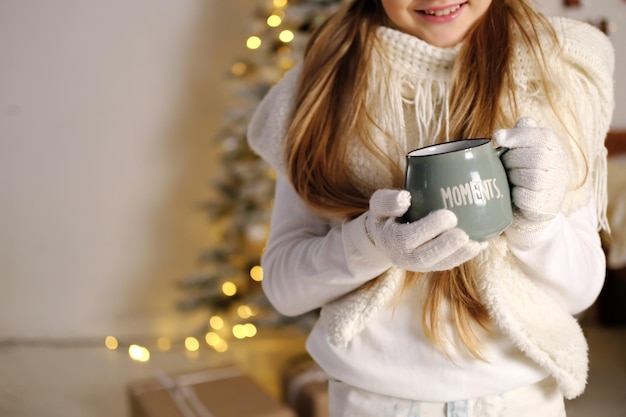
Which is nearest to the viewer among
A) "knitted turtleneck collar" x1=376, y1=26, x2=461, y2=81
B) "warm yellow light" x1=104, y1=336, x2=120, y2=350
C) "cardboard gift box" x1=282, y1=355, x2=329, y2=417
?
"knitted turtleneck collar" x1=376, y1=26, x2=461, y2=81

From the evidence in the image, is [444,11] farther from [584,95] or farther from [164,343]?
[164,343]

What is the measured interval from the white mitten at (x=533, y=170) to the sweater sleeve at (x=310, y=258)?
6.7 inches

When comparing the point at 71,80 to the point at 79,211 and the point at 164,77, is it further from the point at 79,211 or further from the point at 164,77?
the point at 79,211

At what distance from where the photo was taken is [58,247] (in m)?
2.83

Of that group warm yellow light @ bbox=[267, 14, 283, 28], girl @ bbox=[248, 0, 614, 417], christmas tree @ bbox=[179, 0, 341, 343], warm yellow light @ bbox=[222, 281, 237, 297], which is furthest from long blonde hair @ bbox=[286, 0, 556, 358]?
warm yellow light @ bbox=[222, 281, 237, 297]

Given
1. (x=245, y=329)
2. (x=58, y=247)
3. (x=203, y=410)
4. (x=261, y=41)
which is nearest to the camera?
(x=203, y=410)

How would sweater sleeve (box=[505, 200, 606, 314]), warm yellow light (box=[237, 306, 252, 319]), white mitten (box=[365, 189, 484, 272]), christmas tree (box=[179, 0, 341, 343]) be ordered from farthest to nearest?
warm yellow light (box=[237, 306, 252, 319])
christmas tree (box=[179, 0, 341, 343])
sweater sleeve (box=[505, 200, 606, 314])
white mitten (box=[365, 189, 484, 272])

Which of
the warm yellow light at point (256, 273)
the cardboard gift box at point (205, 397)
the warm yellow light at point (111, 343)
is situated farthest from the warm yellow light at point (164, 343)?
the cardboard gift box at point (205, 397)

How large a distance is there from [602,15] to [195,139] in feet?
6.10

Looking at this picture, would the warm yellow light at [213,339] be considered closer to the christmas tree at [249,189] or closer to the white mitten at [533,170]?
the christmas tree at [249,189]

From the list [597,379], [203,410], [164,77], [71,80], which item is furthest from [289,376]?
[71,80]

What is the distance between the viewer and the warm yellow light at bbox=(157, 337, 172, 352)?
9.20 feet

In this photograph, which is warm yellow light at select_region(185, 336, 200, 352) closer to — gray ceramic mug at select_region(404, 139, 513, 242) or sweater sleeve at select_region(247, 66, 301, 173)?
sweater sleeve at select_region(247, 66, 301, 173)

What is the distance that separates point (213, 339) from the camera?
272 cm
